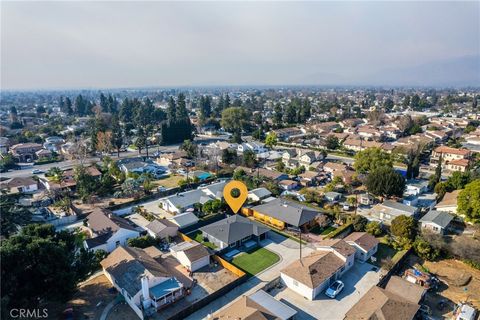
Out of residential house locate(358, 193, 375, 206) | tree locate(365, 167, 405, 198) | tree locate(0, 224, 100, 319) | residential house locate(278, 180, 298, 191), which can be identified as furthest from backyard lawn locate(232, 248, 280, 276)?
tree locate(365, 167, 405, 198)

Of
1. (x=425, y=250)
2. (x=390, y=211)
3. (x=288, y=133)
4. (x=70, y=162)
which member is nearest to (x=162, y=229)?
(x=425, y=250)

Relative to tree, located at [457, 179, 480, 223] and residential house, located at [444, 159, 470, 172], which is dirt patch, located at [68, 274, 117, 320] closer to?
tree, located at [457, 179, 480, 223]

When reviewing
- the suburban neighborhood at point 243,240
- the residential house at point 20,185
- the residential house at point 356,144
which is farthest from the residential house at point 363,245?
the residential house at point 20,185

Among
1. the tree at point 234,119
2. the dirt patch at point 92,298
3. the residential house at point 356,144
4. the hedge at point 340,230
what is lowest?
the dirt patch at point 92,298

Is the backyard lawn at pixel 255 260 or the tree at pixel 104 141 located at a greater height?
the tree at pixel 104 141

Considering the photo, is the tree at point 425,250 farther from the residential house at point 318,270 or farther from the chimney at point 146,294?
the chimney at point 146,294

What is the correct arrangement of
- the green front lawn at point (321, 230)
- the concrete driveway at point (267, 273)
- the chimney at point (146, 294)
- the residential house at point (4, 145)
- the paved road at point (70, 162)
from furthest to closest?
the residential house at point (4, 145) → the paved road at point (70, 162) → the green front lawn at point (321, 230) → the concrete driveway at point (267, 273) → the chimney at point (146, 294)

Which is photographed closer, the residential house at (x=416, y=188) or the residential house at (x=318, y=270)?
the residential house at (x=318, y=270)

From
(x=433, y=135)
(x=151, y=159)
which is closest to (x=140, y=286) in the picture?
(x=151, y=159)
